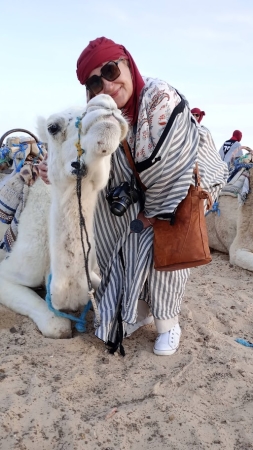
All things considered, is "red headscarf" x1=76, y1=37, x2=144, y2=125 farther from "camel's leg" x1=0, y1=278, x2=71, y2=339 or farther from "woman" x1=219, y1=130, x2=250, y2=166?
"woman" x1=219, y1=130, x2=250, y2=166

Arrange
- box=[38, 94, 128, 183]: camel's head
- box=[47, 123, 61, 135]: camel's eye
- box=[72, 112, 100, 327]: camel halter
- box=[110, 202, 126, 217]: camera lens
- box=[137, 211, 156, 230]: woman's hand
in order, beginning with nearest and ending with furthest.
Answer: box=[38, 94, 128, 183]: camel's head
box=[72, 112, 100, 327]: camel halter
box=[47, 123, 61, 135]: camel's eye
box=[110, 202, 126, 217]: camera lens
box=[137, 211, 156, 230]: woman's hand

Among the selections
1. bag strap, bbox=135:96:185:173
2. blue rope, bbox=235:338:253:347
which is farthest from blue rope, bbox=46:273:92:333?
blue rope, bbox=235:338:253:347

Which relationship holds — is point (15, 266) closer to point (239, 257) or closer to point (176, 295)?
point (176, 295)

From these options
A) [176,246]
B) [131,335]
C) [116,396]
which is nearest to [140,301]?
[131,335]

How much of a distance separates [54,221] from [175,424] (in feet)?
4.50

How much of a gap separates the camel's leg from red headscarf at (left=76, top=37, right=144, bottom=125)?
1.44 metres

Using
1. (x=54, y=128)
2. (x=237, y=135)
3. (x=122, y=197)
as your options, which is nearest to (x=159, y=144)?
(x=122, y=197)

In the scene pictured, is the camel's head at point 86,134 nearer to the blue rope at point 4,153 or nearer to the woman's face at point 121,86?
the woman's face at point 121,86

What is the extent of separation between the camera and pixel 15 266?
3.53 m

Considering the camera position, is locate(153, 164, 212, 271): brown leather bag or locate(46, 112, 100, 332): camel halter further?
locate(153, 164, 212, 271): brown leather bag

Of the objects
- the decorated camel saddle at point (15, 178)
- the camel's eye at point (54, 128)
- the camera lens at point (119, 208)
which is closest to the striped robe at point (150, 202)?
the camera lens at point (119, 208)

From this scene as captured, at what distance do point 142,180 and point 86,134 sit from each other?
0.69m

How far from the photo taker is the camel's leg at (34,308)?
313 centimetres

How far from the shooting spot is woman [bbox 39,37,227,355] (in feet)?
9.29
